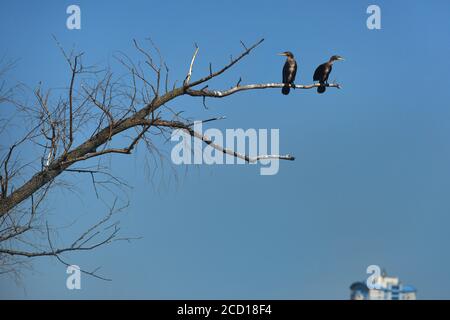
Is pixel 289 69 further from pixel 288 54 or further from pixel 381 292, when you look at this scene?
pixel 381 292

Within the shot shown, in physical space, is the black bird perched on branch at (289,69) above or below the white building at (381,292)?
above

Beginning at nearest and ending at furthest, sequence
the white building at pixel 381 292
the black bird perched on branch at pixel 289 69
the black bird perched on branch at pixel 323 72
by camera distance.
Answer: the white building at pixel 381 292 → the black bird perched on branch at pixel 289 69 → the black bird perched on branch at pixel 323 72

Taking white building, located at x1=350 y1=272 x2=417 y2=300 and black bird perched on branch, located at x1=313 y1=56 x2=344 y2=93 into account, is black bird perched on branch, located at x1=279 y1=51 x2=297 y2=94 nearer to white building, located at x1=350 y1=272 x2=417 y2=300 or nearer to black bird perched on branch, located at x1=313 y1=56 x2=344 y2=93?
black bird perched on branch, located at x1=313 y1=56 x2=344 y2=93

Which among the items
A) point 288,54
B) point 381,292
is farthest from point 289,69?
point 381,292

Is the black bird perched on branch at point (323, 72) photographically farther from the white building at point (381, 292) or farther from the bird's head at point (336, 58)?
the white building at point (381, 292)

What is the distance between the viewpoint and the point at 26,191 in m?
6.89

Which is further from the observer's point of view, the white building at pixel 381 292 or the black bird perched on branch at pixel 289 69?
the black bird perched on branch at pixel 289 69

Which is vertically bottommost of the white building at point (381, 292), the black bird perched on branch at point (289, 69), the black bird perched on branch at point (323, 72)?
the white building at point (381, 292)

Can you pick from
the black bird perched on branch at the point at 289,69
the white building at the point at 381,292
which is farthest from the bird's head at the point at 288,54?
the white building at the point at 381,292

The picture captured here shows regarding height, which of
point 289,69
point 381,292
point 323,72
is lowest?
point 381,292

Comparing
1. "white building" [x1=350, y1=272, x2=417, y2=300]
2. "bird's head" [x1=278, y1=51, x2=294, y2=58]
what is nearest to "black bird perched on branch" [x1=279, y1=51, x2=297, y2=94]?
"bird's head" [x1=278, y1=51, x2=294, y2=58]

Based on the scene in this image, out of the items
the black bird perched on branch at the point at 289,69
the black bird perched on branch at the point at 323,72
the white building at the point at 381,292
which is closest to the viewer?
the white building at the point at 381,292
